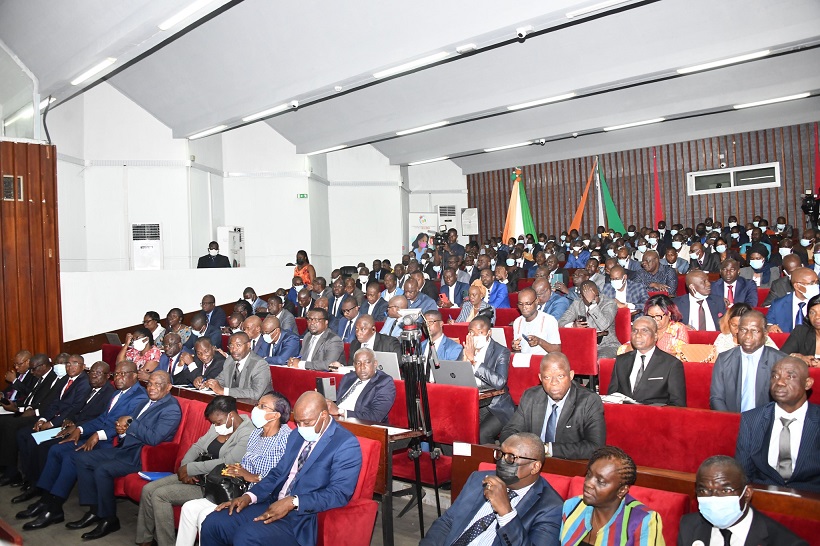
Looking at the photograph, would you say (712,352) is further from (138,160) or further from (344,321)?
(138,160)

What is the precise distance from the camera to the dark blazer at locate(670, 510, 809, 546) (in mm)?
2557

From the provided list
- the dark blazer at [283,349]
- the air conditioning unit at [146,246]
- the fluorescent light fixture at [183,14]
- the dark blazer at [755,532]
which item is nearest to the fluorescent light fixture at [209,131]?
the air conditioning unit at [146,246]

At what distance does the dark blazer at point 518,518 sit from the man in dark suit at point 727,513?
21.6 inches

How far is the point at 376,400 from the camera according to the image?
502 cm

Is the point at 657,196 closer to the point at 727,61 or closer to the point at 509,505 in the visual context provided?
the point at 727,61

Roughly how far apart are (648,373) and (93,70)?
8311 millimetres

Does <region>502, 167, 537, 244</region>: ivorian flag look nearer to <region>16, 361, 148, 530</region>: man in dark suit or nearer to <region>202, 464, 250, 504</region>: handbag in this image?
<region>16, 361, 148, 530</region>: man in dark suit

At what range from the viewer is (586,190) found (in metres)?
17.7

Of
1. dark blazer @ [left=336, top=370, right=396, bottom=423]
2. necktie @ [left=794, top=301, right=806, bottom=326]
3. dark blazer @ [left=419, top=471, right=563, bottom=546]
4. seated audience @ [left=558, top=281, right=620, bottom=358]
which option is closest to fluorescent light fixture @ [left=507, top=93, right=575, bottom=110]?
seated audience @ [left=558, top=281, right=620, bottom=358]

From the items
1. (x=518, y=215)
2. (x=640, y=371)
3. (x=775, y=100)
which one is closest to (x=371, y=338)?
(x=640, y=371)

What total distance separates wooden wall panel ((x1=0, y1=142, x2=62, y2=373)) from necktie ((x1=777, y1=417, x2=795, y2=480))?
30.5ft

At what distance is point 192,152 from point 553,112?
23.4ft

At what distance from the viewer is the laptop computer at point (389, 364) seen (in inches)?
219

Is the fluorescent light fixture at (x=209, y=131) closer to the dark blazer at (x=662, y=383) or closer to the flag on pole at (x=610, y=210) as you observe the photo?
the flag on pole at (x=610, y=210)
